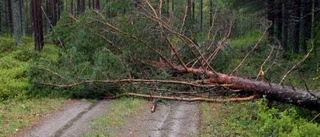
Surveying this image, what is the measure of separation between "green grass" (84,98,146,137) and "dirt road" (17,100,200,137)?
0.45ft

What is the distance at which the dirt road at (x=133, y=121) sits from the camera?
10352 millimetres

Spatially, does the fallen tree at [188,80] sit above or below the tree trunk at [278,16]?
below

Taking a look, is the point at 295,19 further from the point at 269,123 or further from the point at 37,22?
the point at 269,123

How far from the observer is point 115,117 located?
11.8 metres

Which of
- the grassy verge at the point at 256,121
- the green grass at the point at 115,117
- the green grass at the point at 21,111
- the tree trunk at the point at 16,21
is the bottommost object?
the green grass at the point at 21,111

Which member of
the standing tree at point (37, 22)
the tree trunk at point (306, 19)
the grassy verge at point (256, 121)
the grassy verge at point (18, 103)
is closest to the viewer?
the grassy verge at point (256, 121)

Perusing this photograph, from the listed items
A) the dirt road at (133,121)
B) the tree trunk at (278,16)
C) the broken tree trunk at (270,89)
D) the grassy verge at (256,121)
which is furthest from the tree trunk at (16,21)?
the grassy verge at (256,121)

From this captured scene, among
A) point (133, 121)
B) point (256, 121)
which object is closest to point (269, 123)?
point (256, 121)

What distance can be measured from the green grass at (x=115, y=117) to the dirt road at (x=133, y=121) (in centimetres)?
14

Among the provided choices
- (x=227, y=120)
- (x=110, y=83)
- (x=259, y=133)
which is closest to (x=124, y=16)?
(x=110, y=83)

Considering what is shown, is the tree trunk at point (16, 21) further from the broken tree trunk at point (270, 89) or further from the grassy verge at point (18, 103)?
the broken tree trunk at point (270, 89)

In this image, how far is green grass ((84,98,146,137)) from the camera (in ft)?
34.0

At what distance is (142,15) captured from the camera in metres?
15.8

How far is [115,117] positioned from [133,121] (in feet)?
1.83
